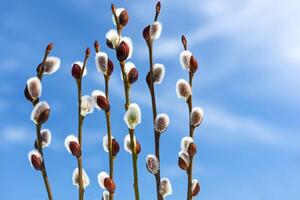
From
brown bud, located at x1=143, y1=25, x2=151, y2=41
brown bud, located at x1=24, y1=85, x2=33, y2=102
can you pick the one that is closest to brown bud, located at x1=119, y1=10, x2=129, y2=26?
brown bud, located at x1=143, y1=25, x2=151, y2=41

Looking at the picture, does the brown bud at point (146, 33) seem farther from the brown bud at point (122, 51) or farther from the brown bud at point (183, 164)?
the brown bud at point (183, 164)

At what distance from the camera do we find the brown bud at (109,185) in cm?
66

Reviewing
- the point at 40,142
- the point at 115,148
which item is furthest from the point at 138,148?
the point at 40,142

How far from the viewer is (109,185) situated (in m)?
0.66

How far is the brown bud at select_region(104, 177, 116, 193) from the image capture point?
0.66 m

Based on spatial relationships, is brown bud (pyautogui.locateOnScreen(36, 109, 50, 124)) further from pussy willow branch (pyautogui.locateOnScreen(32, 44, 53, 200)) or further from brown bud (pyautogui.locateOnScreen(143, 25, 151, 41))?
brown bud (pyautogui.locateOnScreen(143, 25, 151, 41))

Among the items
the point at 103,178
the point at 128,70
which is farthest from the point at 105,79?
the point at 103,178

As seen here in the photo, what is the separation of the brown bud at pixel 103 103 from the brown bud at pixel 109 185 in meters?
0.09

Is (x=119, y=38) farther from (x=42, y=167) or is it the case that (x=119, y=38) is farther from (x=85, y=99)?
(x=42, y=167)

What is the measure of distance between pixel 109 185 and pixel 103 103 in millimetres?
109

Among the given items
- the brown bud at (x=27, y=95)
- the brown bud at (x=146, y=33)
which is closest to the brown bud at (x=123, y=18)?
the brown bud at (x=146, y=33)

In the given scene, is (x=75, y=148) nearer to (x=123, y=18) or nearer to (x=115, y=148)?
(x=115, y=148)

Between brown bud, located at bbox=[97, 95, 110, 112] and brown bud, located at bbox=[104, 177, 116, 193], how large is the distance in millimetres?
92

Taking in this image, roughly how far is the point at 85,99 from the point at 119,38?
97 mm
